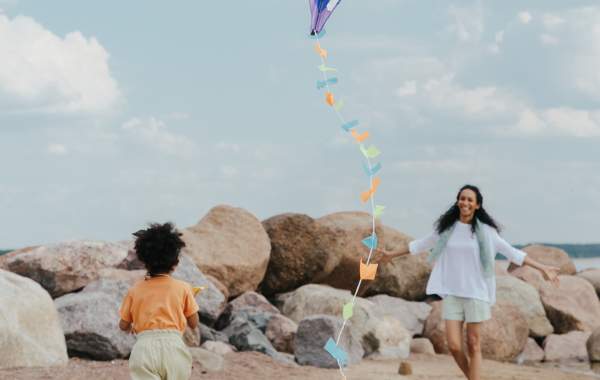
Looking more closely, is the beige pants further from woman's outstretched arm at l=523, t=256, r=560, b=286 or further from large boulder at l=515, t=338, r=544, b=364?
large boulder at l=515, t=338, r=544, b=364

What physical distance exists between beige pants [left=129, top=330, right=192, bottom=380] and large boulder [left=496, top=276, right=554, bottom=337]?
36.7ft

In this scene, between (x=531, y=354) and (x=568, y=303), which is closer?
(x=531, y=354)

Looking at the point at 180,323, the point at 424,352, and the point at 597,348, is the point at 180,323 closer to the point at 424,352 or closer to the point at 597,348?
Answer: the point at 424,352

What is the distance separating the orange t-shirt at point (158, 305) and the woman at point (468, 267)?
121 inches

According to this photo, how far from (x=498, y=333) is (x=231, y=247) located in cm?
449

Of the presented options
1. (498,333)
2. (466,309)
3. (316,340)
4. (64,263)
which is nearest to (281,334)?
(316,340)

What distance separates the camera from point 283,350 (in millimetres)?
13109

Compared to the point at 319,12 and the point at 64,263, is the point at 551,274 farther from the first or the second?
the point at 64,263

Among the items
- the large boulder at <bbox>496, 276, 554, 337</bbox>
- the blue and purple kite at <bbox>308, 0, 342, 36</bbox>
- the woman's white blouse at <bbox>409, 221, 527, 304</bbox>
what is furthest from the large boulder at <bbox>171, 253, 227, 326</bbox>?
the large boulder at <bbox>496, 276, 554, 337</bbox>

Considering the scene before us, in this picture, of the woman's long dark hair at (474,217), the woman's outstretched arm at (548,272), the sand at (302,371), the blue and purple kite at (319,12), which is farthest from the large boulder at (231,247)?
the woman's outstretched arm at (548,272)

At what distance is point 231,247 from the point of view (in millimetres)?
16016

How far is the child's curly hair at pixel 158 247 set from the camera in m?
5.95

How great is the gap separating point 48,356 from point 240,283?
18.2ft

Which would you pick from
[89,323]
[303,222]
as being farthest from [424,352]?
[89,323]
